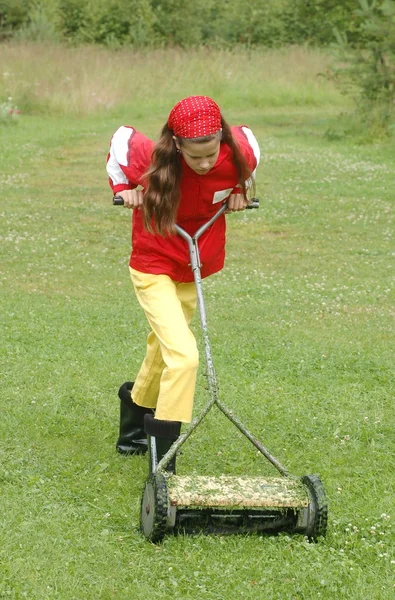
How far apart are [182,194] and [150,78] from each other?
20851 millimetres

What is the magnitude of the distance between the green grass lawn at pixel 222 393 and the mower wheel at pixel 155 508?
0.24ft

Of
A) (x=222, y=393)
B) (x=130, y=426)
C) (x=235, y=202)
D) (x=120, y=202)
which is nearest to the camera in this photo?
(x=120, y=202)

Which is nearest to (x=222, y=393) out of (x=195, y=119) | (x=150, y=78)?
(x=195, y=119)

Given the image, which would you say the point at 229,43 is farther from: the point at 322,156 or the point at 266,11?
the point at 322,156

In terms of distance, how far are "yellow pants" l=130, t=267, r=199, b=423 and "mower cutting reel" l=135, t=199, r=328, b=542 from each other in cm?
11

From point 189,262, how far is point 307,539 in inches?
51.8

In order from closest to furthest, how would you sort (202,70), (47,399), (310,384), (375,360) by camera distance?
(47,399), (310,384), (375,360), (202,70)

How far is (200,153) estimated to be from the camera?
4250mm

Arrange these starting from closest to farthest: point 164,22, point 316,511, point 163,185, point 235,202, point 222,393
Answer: point 316,511 → point 163,185 → point 235,202 → point 222,393 → point 164,22

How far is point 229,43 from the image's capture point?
1483 inches

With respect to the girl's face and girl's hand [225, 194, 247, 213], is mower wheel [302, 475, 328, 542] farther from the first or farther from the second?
the girl's face

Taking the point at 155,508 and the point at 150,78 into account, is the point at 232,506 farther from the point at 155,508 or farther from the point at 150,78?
the point at 150,78

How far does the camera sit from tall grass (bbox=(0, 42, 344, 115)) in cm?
2206

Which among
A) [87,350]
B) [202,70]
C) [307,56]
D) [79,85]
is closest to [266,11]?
[307,56]
